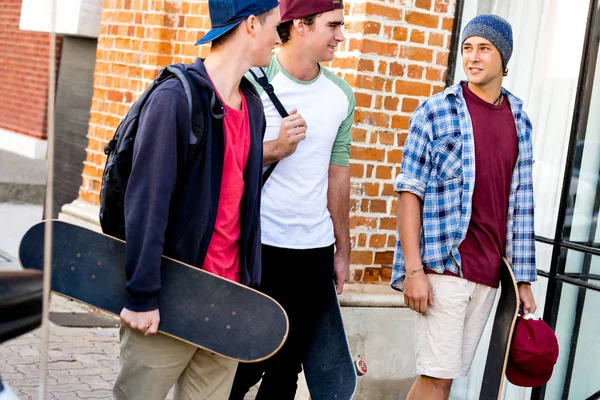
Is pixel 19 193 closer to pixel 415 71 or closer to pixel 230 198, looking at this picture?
pixel 415 71

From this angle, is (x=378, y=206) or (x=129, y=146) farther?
(x=378, y=206)

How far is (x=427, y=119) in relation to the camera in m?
4.16

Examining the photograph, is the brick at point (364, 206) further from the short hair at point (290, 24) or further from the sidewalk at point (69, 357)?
the short hair at point (290, 24)

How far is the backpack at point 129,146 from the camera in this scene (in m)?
3.07

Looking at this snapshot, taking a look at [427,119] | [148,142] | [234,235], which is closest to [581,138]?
[427,119]

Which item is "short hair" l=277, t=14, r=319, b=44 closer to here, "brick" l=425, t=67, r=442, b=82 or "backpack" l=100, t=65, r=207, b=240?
"backpack" l=100, t=65, r=207, b=240

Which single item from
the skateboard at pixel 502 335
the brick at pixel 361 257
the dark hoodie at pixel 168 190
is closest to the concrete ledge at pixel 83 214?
the brick at pixel 361 257

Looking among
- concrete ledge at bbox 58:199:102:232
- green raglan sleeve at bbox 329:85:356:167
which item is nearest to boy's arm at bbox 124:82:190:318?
green raglan sleeve at bbox 329:85:356:167

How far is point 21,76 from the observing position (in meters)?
12.4

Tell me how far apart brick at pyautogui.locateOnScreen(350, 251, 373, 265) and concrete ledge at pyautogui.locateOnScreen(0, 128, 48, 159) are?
7.05m

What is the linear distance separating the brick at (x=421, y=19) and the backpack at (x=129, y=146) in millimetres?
2477

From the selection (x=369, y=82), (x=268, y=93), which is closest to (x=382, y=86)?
(x=369, y=82)

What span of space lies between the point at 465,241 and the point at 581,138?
1.26 m

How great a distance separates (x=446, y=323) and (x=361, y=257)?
133 centimetres
